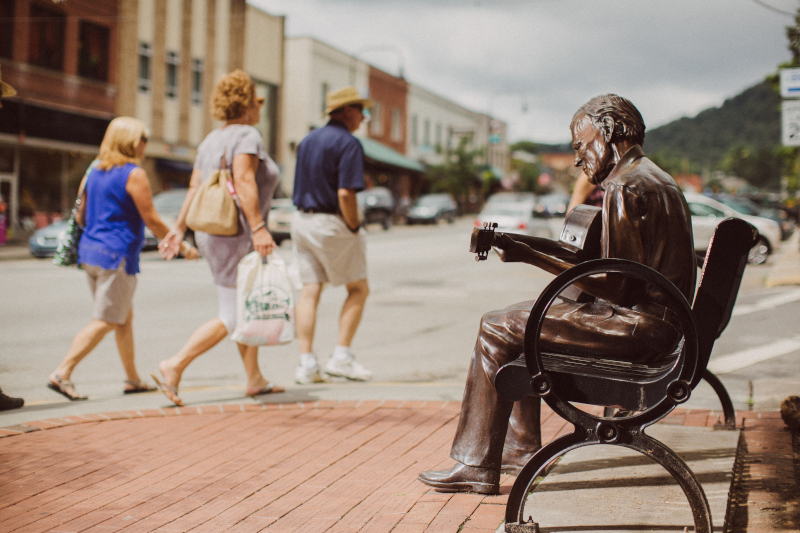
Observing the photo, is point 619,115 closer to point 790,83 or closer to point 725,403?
point 725,403

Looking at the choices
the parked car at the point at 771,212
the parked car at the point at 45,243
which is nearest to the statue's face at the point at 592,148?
the parked car at the point at 45,243

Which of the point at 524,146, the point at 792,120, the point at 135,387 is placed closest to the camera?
the point at 135,387

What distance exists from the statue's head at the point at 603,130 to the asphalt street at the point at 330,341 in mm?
2482

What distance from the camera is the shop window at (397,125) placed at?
178 feet

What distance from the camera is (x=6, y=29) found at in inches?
945

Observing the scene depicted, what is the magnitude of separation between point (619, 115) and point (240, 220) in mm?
2696

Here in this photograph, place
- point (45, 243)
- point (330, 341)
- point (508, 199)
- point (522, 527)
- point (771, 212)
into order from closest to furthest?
point (522, 527), point (330, 341), point (45, 243), point (771, 212), point (508, 199)

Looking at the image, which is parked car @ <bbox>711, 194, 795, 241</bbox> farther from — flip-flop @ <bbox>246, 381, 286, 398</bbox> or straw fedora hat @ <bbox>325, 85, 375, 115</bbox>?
flip-flop @ <bbox>246, 381, 286, 398</bbox>

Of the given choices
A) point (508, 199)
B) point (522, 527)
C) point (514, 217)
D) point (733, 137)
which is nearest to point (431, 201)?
point (508, 199)

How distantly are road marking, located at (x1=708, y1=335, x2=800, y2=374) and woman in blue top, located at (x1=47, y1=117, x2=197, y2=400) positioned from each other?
4172 mm

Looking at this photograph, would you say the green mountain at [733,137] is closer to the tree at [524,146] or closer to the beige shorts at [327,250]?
the beige shorts at [327,250]

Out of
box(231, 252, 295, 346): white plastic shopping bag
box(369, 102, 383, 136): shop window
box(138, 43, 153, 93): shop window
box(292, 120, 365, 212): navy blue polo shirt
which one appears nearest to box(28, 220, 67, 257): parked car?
box(138, 43, 153, 93): shop window

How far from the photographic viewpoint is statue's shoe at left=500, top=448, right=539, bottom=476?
3.42 m

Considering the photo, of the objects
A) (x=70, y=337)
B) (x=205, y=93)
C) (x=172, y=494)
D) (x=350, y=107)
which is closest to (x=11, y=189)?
(x=205, y=93)
